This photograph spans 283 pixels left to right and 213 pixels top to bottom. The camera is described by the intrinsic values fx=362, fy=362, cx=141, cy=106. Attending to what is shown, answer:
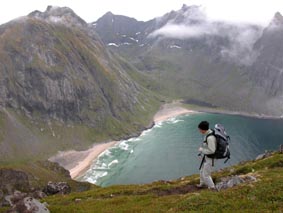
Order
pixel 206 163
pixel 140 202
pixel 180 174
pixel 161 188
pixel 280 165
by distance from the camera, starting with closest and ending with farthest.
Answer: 1. pixel 206 163
2. pixel 140 202
3. pixel 161 188
4. pixel 280 165
5. pixel 180 174

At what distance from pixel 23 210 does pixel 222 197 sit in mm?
13974

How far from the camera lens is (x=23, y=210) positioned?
25875 mm

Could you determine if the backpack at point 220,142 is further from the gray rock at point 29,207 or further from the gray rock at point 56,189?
the gray rock at point 56,189

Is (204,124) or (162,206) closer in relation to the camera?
(204,124)

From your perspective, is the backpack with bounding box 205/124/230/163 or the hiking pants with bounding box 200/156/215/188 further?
the hiking pants with bounding box 200/156/215/188

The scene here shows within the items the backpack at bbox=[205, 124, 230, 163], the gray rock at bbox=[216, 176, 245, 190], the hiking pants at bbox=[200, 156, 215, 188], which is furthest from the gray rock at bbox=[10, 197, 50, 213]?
the gray rock at bbox=[216, 176, 245, 190]

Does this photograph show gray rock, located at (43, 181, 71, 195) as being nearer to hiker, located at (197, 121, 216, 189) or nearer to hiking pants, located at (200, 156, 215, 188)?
hiking pants, located at (200, 156, 215, 188)

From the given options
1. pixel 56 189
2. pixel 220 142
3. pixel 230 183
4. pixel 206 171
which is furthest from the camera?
pixel 56 189

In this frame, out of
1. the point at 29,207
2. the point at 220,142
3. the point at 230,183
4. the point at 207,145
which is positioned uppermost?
the point at 220,142

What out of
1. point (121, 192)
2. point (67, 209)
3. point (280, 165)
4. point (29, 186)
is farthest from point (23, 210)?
point (29, 186)

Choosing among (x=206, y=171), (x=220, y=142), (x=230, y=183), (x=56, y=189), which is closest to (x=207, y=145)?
(x=220, y=142)

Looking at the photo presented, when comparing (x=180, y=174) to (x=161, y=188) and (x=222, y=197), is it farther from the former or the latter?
(x=222, y=197)

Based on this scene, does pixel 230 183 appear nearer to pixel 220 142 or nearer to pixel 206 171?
pixel 206 171

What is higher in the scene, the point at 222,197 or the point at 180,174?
the point at 222,197
